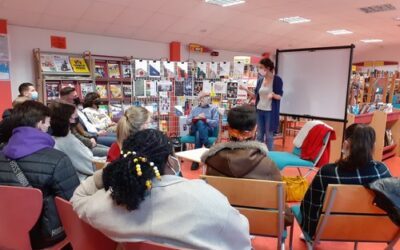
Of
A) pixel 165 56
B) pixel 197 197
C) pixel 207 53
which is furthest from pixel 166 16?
pixel 197 197

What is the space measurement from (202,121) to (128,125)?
100 inches

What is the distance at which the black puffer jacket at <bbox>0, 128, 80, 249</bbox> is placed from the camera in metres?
1.56

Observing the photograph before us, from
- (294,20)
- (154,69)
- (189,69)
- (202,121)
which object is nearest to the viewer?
(202,121)

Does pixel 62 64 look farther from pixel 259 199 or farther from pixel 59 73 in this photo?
pixel 259 199

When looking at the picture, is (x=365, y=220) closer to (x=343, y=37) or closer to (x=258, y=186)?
(x=258, y=186)

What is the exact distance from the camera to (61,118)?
2.39 metres

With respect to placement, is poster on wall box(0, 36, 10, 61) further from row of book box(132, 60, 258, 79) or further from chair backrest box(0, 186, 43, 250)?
chair backrest box(0, 186, 43, 250)

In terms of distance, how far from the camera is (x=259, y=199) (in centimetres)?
181

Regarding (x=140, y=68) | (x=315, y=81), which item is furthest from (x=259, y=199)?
(x=140, y=68)

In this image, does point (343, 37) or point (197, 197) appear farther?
point (343, 37)

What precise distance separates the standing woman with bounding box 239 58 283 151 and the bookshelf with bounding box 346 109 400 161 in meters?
1.20

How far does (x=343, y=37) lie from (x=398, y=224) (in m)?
10.0

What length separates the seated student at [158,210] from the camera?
103cm

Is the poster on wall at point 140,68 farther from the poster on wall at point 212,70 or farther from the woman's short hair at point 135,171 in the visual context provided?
the woman's short hair at point 135,171
